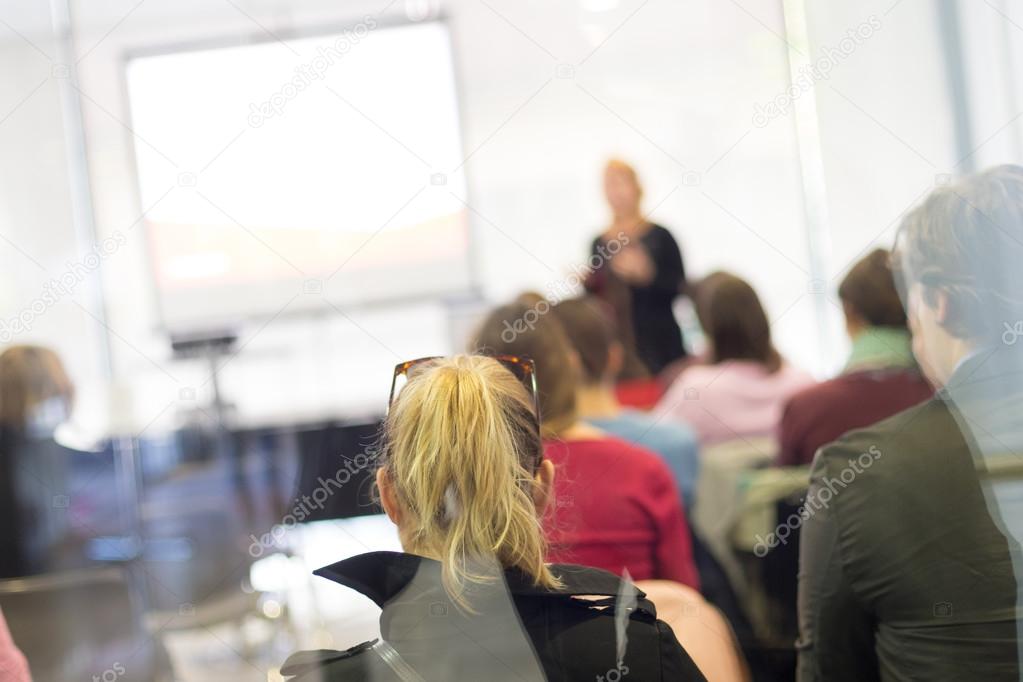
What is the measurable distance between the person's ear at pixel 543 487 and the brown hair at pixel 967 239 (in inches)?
28.1

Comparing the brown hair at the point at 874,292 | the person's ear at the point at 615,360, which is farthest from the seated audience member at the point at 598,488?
the brown hair at the point at 874,292

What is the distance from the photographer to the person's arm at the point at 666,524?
1626 millimetres

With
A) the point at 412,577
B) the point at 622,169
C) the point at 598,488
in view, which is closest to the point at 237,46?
the point at 622,169

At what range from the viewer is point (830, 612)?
1318 mm

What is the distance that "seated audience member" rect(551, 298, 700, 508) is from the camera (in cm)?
182

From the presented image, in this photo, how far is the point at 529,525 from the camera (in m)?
1.13

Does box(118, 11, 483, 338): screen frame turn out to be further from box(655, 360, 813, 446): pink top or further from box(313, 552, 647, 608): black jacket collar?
box(313, 552, 647, 608): black jacket collar

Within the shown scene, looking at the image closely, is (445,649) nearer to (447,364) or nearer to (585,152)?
(447,364)

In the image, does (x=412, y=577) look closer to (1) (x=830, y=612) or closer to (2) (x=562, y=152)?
(1) (x=830, y=612)

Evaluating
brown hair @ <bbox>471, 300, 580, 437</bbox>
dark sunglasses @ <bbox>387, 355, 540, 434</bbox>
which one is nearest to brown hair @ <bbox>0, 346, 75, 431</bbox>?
brown hair @ <bbox>471, 300, 580, 437</bbox>

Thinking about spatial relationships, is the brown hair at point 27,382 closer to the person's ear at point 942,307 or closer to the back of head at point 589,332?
the back of head at point 589,332

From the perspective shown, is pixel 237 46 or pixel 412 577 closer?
pixel 412 577

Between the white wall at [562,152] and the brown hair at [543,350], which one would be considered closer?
the brown hair at [543,350]

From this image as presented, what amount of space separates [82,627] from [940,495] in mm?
1557
